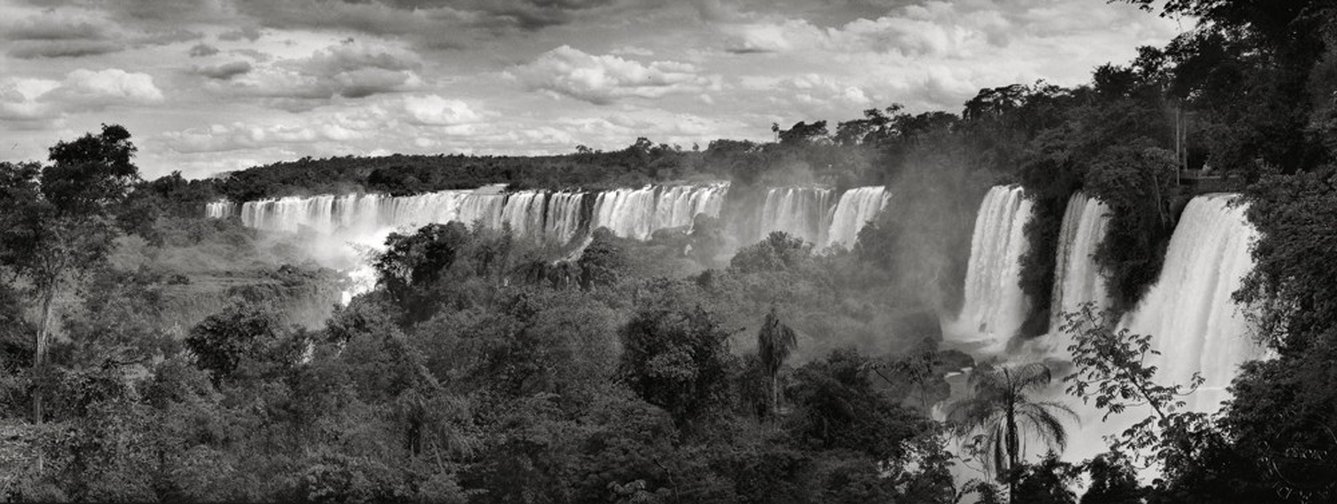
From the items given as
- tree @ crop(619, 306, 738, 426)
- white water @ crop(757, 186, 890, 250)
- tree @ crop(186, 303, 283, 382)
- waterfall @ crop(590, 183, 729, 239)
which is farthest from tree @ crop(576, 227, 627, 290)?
tree @ crop(619, 306, 738, 426)

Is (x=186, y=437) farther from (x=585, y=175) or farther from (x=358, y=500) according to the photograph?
(x=585, y=175)

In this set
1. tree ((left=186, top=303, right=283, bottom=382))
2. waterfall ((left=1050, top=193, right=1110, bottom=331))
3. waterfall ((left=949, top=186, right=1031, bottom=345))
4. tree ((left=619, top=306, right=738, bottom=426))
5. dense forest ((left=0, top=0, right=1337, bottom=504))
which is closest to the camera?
dense forest ((left=0, top=0, right=1337, bottom=504))

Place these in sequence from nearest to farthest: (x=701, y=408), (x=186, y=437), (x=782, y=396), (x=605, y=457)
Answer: (x=605, y=457), (x=186, y=437), (x=701, y=408), (x=782, y=396)

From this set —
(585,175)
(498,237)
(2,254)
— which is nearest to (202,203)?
(585,175)

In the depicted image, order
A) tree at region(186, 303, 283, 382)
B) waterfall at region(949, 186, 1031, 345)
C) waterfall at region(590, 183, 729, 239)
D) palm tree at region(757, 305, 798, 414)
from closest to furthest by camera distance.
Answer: palm tree at region(757, 305, 798, 414), tree at region(186, 303, 283, 382), waterfall at region(949, 186, 1031, 345), waterfall at region(590, 183, 729, 239)

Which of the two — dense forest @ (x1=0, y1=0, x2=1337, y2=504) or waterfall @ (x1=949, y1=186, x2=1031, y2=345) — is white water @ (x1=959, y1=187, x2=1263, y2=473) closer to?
dense forest @ (x1=0, y1=0, x2=1337, y2=504)

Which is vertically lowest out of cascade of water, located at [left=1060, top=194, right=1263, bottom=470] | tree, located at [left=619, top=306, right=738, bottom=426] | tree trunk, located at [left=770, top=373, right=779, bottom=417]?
tree trunk, located at [left=770, top=373, right=779, bottom=417]

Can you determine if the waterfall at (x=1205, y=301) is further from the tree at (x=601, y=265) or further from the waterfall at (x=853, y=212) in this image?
the tree at (x=601, y=265)

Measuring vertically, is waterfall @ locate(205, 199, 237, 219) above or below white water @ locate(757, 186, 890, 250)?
below
